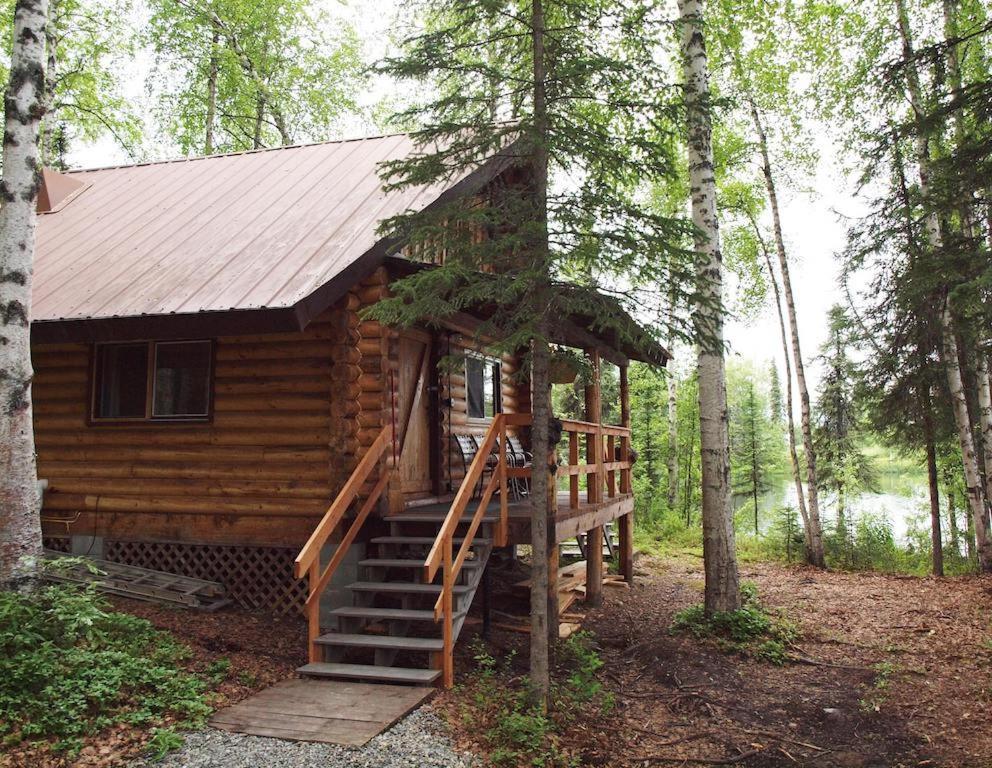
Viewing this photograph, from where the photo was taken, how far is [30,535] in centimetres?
605

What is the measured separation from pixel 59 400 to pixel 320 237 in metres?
3.80

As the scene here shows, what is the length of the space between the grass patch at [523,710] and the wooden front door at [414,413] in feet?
7.71

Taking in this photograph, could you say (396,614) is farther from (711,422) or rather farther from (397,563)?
(711,422)

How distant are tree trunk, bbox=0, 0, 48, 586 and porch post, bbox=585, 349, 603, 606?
5.60m

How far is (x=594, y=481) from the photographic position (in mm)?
9492

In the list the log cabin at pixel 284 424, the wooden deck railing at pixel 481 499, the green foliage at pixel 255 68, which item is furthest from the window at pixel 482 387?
the green foliage at pixel 255 68

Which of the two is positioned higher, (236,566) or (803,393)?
(803,393)

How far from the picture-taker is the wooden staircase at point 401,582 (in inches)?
239

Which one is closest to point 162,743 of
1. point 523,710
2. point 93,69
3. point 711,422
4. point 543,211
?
point 523,710

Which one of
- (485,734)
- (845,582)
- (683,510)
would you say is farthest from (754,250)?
(485,734)

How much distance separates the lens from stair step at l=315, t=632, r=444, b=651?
20.0 ft

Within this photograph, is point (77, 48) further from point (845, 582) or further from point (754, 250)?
point (845, 582)

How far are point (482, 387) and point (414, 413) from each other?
8.78ft

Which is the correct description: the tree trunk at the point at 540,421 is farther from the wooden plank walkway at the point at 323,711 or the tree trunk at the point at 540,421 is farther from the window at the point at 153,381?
the window at the point at 153,381
